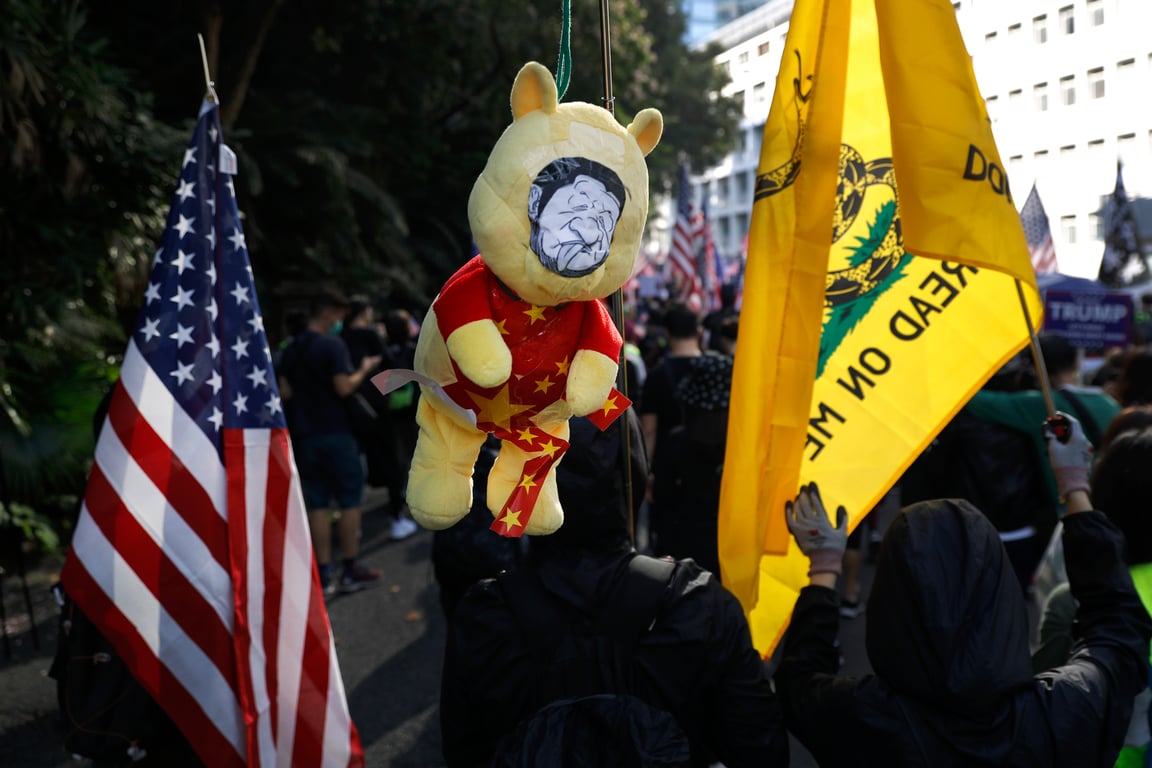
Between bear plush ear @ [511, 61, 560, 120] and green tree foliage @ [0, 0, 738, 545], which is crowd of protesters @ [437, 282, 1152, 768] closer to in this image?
bear plush ear @ [511, 61, 560, 120]

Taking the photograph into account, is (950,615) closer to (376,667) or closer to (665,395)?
(665,395)

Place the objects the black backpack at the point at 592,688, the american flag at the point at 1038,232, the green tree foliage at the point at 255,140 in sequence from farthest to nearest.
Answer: the american flag at the point at 1038,232 < the green tree foliage at the point at 255,140 < the black backpack at the point at 592,688

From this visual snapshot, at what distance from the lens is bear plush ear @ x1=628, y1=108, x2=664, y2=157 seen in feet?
4.31

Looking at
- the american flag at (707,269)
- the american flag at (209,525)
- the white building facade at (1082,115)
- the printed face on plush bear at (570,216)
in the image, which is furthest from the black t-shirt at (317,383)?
the white building facade at (1082,115)

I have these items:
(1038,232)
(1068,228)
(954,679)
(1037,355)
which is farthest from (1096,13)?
(954,679)

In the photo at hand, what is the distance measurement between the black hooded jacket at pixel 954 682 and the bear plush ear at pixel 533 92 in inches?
40.4

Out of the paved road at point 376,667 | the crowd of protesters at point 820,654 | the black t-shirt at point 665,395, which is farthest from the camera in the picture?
the black t-shirt at point 665,395

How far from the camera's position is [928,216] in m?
1.99

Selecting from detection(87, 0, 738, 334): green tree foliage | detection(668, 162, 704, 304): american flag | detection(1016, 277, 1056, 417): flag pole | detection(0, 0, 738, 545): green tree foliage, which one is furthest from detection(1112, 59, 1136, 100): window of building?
detection(1016, 277, 1056, 417): flag pole

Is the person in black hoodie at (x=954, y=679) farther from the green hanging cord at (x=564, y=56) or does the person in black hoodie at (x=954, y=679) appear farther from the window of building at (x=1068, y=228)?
the window of building at (x=1068, y=228)

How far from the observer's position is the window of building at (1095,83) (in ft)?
71.3

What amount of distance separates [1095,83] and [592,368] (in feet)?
85.2

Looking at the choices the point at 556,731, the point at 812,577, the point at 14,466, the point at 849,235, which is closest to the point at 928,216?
the point at 849,235

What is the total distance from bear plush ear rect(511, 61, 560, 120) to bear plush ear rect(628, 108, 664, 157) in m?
0.13
